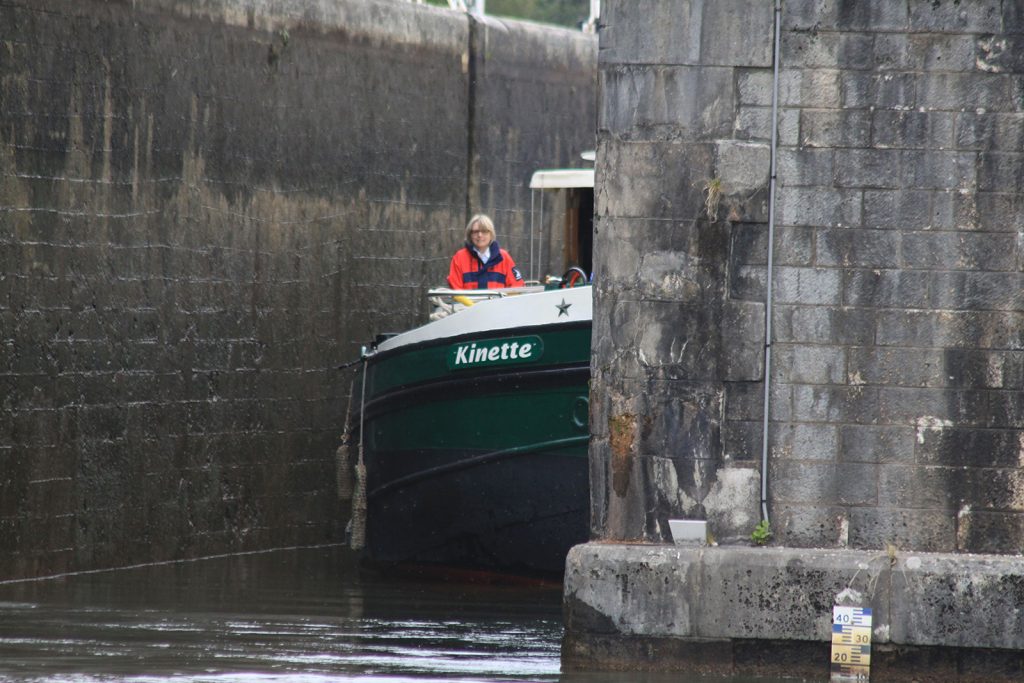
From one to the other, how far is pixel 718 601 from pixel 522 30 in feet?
26.0

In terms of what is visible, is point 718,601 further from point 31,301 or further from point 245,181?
point 245,181

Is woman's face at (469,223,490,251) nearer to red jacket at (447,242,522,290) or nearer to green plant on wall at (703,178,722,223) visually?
red jacket at (447,242,522,290)

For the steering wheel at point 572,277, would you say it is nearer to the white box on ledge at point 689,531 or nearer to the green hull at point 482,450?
the green hull at point 482,450

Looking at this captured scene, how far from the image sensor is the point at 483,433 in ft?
35.6

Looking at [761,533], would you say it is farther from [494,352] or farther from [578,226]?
[578,226]

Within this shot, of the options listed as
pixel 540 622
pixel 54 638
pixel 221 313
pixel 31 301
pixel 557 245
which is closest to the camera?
pixel 54 638

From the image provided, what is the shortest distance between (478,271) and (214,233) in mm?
1550

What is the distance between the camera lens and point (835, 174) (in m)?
7.66

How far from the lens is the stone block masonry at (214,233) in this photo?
10539mm

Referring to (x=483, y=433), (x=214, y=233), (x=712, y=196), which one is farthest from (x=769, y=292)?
(x=214, y=233)

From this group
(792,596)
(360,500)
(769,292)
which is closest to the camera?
(792,596)

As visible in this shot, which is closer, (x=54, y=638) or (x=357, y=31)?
(x=54, y=638)

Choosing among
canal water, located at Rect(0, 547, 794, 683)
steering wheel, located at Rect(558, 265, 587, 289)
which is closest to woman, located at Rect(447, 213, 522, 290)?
steering wheel, located at Rect(558, 265, 587, 289)

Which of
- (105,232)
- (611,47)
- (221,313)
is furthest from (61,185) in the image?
(611,47)
